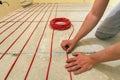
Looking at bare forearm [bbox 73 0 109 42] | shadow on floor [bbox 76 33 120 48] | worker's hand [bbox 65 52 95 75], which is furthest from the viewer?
shadow on floor [bbox 76 33 120 48]

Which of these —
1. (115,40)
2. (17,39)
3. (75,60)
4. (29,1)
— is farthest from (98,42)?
(29,1)

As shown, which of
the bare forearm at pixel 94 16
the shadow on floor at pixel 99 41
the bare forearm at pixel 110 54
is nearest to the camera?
the bare forearm at pixel 110 54

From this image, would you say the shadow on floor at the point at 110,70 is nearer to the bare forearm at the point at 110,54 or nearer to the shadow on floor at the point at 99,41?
the bare forearm at the point at 110,54

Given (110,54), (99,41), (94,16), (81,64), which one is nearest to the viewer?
(110,54)

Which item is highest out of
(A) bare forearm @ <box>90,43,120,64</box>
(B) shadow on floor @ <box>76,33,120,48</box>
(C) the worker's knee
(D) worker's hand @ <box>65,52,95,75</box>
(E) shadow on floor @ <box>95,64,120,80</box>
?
(A) bare forearm @ <box>90,43,120,64</box>

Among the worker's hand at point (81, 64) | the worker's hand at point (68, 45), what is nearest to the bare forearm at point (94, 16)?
the worker's hand at point (68, 45)

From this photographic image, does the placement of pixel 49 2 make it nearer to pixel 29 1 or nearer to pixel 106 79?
pixel 29 1

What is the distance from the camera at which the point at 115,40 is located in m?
1.42

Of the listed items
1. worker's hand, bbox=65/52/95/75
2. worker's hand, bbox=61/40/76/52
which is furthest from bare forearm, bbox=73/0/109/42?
worker's hand, bbox=65/52/95/75

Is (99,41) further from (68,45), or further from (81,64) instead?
(81,64)

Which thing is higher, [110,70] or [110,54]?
[110,54]

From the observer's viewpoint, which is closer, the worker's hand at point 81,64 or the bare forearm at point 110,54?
the bare forearm at point 110,54

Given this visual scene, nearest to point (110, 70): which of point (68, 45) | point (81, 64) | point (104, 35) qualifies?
point (81, 64)

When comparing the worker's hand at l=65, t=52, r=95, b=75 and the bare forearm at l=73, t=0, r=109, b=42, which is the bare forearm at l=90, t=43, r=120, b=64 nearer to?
the worker's hand at l=65, t=52, r=95, b=75
